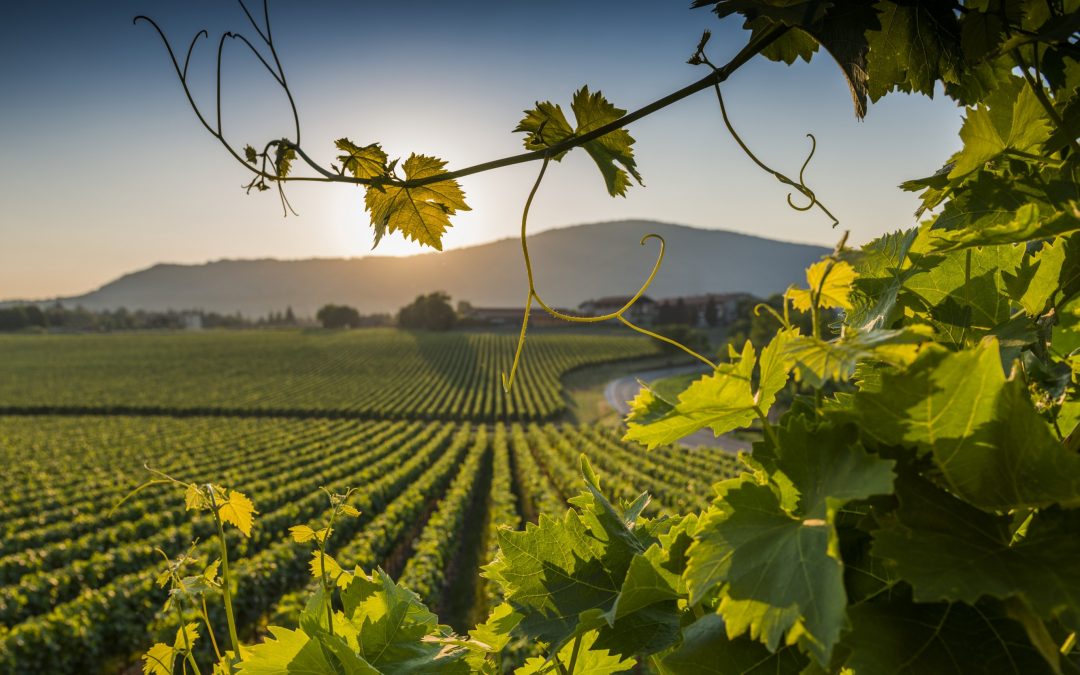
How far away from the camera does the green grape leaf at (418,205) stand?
0.97 m

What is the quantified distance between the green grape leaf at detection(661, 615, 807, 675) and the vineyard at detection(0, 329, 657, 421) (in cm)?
3671

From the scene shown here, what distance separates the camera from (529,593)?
0.78m

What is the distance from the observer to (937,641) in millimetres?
519

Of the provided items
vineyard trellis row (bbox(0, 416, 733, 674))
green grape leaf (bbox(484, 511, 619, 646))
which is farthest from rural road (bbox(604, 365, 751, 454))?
green grape leaf (bbox(484, 511, 619, 646))

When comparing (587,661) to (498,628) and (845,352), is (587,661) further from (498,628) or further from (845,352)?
(845,352)

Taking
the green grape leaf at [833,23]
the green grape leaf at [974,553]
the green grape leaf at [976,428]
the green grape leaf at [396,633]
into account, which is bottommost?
the green grape leaf at [396,633]

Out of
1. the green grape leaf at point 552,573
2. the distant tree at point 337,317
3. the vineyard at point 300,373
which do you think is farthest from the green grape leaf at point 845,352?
the distant tree at point 337,317

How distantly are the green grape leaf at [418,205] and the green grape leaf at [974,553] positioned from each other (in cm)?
76

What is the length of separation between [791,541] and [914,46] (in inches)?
31.7

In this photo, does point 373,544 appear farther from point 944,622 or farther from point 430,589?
point 944,622

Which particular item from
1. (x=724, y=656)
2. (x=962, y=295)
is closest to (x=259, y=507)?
(x=724, y=656)

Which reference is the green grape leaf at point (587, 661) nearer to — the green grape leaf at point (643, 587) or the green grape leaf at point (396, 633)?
the green grape leaf at point (396, 633)

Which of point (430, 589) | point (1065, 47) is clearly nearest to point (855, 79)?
point (1065, 47)

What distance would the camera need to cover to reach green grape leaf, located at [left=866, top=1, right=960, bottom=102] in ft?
2.75
